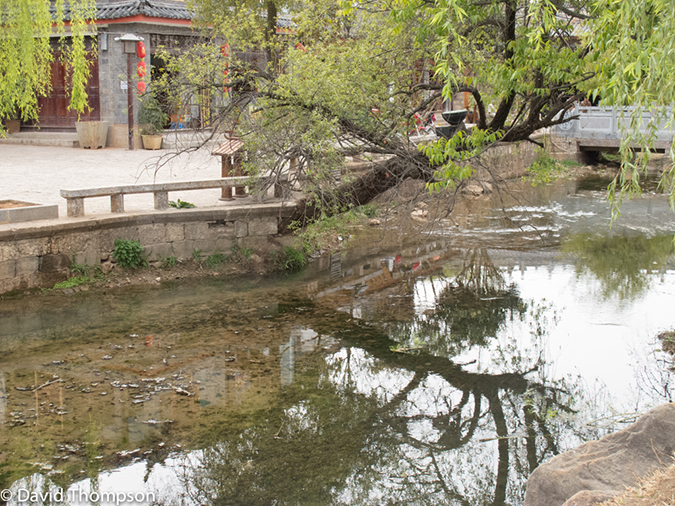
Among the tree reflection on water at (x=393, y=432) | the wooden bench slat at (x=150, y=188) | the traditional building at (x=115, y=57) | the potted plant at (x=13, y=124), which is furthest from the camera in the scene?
the potted plant at (x=13, y=124)

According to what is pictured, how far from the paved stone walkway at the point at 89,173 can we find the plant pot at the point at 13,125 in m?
1.20

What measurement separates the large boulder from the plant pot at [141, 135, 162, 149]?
1484 centimetres

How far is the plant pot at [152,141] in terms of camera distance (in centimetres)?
1708

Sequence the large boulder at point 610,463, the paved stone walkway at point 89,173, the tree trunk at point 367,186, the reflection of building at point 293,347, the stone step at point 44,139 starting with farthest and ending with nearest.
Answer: the stone step at point 44,139, the paved stone walkway at point 89,173, the tree trunk at point 367,186, the reflection of building at point 293,347, the large boulder at point 610,463

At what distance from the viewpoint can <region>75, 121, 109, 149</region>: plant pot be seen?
17.1 m

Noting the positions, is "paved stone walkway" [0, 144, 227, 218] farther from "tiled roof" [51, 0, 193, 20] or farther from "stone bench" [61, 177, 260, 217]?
"tiled roof" [51, 0, 193, 20]

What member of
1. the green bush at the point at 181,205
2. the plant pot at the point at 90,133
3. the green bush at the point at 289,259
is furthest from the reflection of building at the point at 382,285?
the plant pot at the point at 90,133

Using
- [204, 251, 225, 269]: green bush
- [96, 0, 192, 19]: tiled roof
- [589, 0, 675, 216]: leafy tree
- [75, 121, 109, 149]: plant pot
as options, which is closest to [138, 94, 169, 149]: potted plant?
[75, 121, 109, 149]: plant pot

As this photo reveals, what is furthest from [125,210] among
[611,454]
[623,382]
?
[611,454]

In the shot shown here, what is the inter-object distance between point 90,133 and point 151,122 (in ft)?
4.90

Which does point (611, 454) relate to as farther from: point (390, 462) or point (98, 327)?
point (98, 327)

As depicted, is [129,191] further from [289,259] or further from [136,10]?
[136,10]

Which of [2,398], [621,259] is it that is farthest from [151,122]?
[2,398]
